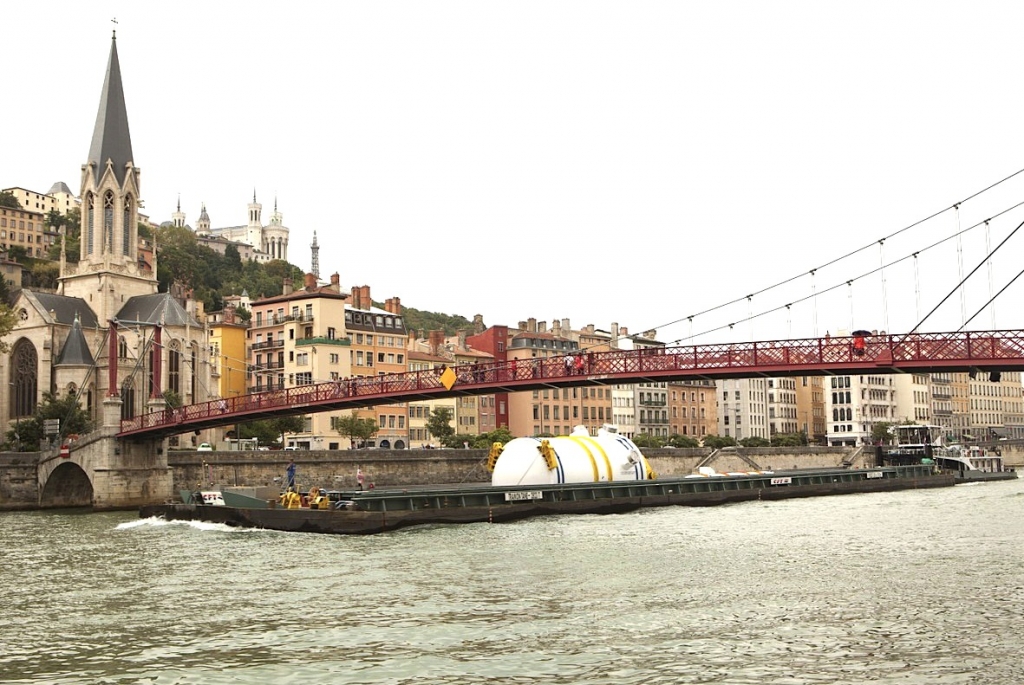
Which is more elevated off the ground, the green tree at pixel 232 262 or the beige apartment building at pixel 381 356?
the green tree at pixel 232 262

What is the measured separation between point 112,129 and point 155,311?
507 inches

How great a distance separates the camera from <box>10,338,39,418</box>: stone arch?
248ft

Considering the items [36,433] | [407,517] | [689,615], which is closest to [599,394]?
[36,433]

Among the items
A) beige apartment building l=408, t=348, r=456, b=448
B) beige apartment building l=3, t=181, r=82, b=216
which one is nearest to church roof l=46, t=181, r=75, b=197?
beige apartment building l=3, t=181, r=82, b=216

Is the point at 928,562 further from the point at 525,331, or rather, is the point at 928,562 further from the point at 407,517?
the point at 525,331

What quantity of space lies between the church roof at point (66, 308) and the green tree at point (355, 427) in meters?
17.4

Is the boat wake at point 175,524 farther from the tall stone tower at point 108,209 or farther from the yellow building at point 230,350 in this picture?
the yellow building at point 230,350

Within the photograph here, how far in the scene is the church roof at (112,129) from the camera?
8231 centimetres

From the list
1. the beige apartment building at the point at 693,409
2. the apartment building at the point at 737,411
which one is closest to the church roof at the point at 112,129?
the beige apartment building at the point at 693,409

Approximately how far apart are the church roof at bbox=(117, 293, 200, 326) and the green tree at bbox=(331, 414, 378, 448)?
11843 millimetres

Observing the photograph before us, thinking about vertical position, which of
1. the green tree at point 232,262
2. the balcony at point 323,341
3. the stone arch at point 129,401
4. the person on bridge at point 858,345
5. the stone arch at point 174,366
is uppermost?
the green tree at point 232,262

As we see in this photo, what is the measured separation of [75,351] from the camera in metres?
76.2

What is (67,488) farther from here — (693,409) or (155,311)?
(693,409)

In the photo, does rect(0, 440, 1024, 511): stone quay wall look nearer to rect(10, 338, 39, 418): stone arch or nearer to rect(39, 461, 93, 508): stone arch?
rect(39, 461, 93, 508): stone arch
